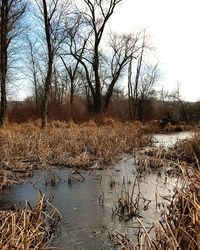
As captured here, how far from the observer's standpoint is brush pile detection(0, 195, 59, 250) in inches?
145

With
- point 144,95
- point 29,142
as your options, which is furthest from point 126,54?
point 29,142

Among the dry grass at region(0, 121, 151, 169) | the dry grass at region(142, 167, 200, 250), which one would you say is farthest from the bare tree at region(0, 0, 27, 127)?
the dry grass at region(142, 167, 200, 250)

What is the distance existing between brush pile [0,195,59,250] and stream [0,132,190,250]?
133 millimetres

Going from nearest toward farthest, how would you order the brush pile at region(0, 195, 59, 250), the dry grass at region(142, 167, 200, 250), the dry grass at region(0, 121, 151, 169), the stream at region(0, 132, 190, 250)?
the dry grass at region(142, 167, 200, 250), the brush pile at region(0, 195, 59, 250), the stream at region(0, 132, 190, 250), the dry grass at region(0, 121, 151, 169)

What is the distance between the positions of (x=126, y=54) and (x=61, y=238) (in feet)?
106

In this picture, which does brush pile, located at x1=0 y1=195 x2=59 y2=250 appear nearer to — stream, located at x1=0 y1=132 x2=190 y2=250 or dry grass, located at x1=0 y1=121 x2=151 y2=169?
stream, located at x1=0 y1=132 x2=190 y2=250

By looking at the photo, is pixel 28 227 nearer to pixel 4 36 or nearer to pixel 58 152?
pixel 58 152

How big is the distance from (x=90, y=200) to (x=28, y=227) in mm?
2410

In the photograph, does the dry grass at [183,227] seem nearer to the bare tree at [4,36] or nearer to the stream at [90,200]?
the stream at [90,200]

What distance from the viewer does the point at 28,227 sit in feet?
14.2

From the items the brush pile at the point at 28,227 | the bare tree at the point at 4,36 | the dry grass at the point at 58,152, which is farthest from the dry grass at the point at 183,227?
the bare tree at the point at 4,36

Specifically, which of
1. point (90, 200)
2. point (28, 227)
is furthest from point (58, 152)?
point (28, 227)

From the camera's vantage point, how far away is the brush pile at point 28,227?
3.69m

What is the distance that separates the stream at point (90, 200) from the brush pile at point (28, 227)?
133 mm
